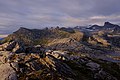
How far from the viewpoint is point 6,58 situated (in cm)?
11700

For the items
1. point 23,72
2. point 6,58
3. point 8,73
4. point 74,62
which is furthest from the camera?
point 74,62

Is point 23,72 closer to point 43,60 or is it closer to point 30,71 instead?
point 30,71

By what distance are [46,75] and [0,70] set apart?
18.9 m

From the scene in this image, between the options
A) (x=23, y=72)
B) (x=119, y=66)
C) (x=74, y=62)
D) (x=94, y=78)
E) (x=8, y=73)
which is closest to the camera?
(x=8, y=73)

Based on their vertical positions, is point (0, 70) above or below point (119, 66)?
above

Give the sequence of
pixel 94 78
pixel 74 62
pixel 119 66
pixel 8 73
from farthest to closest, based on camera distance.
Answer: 1. pixel 119 66
2. pixel 74 62
3. pixel 94 78
4. pixel 8 73

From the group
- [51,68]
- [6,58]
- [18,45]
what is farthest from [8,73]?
[18,45]

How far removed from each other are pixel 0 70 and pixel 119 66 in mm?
87307

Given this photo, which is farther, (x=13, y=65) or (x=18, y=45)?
(x=18, y=45)

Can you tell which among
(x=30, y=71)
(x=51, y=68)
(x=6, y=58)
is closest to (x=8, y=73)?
(x=30, y=71)

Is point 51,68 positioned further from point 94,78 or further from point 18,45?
point 18,45

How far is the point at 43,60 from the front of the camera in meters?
108

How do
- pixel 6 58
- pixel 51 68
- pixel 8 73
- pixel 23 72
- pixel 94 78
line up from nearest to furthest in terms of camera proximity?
pixel 8 73, pixel 23 72, pixel 51 68, pixel 94 78, pixel 6 58

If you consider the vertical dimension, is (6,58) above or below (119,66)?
above
